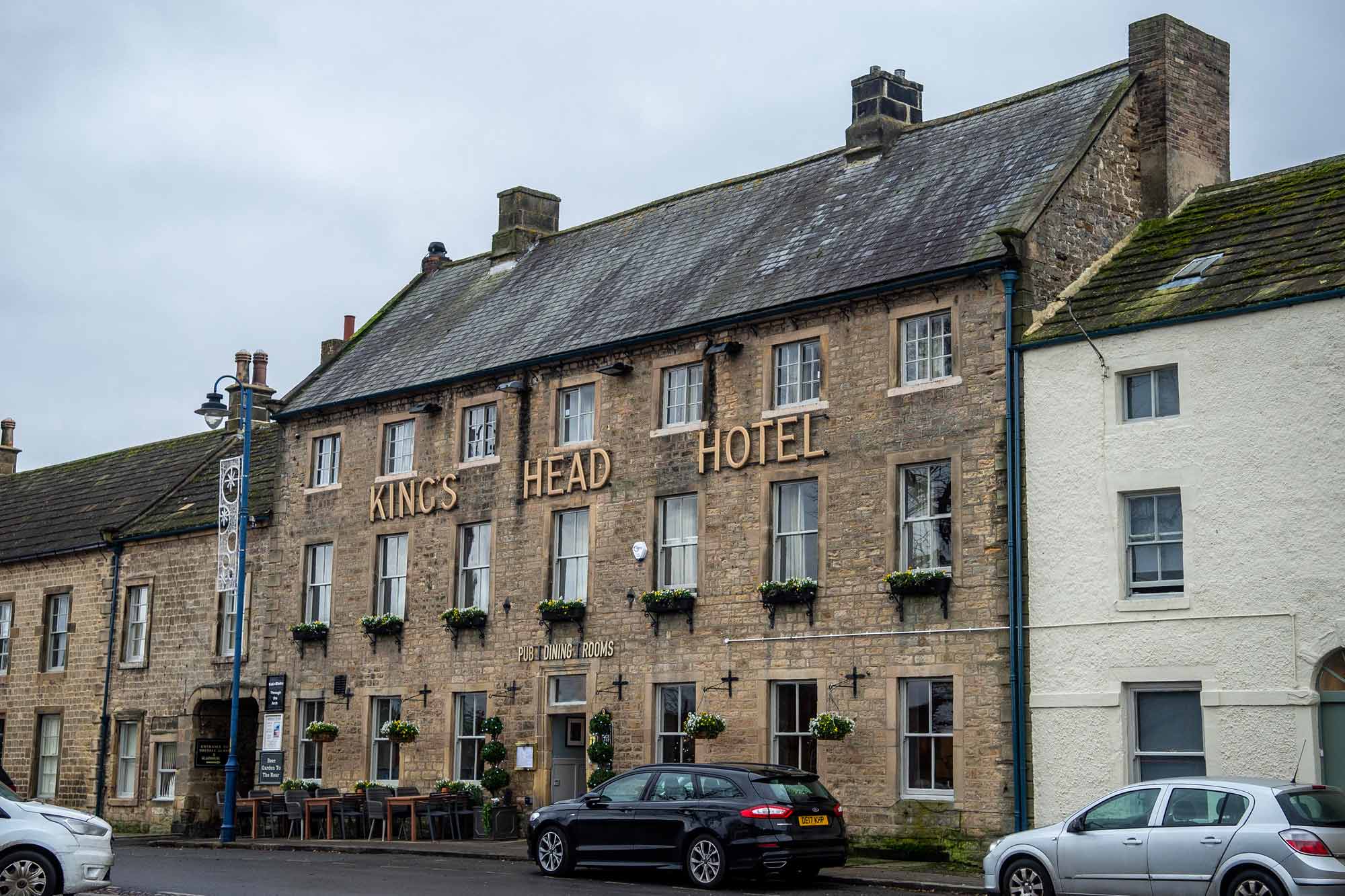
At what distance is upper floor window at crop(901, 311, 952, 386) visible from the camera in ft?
80.7

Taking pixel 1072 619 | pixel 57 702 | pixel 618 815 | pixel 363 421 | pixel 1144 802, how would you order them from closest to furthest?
pixel 1144 802 < pixel 618 815 < pixel 1072 619 < pixel 363 421 < pixel 57 702

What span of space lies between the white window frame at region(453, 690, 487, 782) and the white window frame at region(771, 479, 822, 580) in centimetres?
716

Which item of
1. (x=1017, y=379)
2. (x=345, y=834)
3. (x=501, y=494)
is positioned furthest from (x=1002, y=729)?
(x=345, y=834)

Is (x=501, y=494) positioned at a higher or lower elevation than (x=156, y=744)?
higher

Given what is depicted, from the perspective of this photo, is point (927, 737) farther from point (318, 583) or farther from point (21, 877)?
point (318, 583)

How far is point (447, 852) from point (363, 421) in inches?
422

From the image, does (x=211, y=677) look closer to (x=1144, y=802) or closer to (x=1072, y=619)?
(x=1072, y=619)

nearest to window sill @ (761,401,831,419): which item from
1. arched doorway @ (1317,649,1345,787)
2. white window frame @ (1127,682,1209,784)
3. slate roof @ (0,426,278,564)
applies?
white window frame @ (1127,682,1209,784)

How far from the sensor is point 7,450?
53.6 m

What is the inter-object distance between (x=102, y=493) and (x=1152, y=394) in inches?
1222

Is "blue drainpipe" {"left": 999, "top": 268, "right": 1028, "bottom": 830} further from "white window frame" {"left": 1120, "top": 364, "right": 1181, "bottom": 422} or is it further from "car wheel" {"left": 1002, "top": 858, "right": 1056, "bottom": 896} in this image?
"car wheel" {"left": 1002, "top": 858, "right": 1056, "bottom": 896}

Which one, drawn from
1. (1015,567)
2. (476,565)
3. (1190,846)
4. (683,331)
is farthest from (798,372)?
(1190,846)

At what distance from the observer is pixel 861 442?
83.0 feet

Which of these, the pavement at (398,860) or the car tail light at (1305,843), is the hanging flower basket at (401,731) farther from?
the car tail light at (1305,843)
